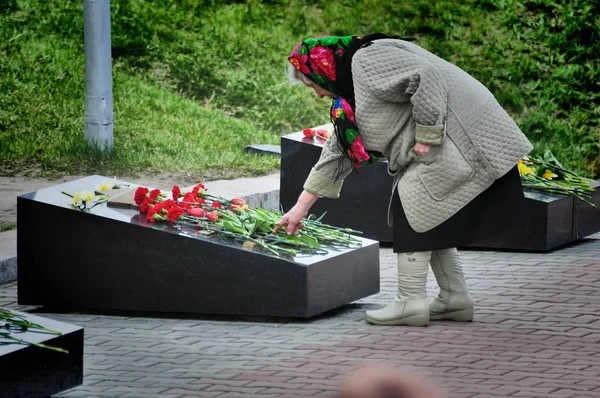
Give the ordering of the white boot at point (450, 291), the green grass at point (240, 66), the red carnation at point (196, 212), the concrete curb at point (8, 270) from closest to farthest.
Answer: the white boot at point (450, 291) → the red carnation at point (196, 212) → the concrete curb at point (8, 270) → the green grass at point (240, 66)

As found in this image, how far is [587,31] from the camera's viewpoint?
12.7 metres

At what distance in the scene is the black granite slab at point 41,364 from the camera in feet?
13.3

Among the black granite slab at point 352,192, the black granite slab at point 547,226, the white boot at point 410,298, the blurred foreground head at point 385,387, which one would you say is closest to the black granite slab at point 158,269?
the white boot at point 410,298

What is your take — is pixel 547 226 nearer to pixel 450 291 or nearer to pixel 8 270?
pixel 450 291

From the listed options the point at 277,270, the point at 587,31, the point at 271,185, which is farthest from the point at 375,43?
the point at 587,31

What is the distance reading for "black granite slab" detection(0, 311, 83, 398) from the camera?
4.06m

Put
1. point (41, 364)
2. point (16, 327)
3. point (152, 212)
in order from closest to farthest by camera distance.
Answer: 1. point (41, 364)
2. point (16, 327)
3. point (152, 212)

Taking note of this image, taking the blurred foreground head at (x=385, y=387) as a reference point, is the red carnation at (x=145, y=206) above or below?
below

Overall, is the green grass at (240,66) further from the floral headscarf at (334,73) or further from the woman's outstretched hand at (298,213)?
the floral headscarf at (334,73)

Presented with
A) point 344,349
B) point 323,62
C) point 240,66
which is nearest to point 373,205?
point 323,62

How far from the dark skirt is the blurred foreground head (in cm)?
381

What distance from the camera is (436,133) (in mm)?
5215

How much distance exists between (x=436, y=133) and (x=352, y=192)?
97.5 inches

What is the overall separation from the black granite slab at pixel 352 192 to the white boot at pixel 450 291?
6.30 ft
